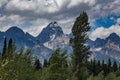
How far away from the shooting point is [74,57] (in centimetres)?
7131

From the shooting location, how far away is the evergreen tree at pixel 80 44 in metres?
70.2

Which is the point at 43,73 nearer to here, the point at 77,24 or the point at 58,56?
the point at 58,56

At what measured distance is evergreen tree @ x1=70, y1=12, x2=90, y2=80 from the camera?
70.2 m

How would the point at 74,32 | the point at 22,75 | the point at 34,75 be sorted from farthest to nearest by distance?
1. the point at 74,32
2. the point at 34,75
3. the point at 22,75

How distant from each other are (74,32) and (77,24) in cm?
210

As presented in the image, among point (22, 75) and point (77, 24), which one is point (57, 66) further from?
point (77, 24)

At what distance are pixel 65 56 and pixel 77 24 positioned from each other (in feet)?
94.4

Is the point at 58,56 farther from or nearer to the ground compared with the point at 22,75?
farther from the ground

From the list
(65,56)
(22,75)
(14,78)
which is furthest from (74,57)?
(14,78)

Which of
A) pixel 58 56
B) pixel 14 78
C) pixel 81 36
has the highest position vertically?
pixel 81 36

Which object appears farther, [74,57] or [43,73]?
[74,57]

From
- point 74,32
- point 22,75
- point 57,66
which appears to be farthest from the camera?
point 74,32

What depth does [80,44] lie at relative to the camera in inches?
2901

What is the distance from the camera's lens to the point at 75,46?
7338 cm
